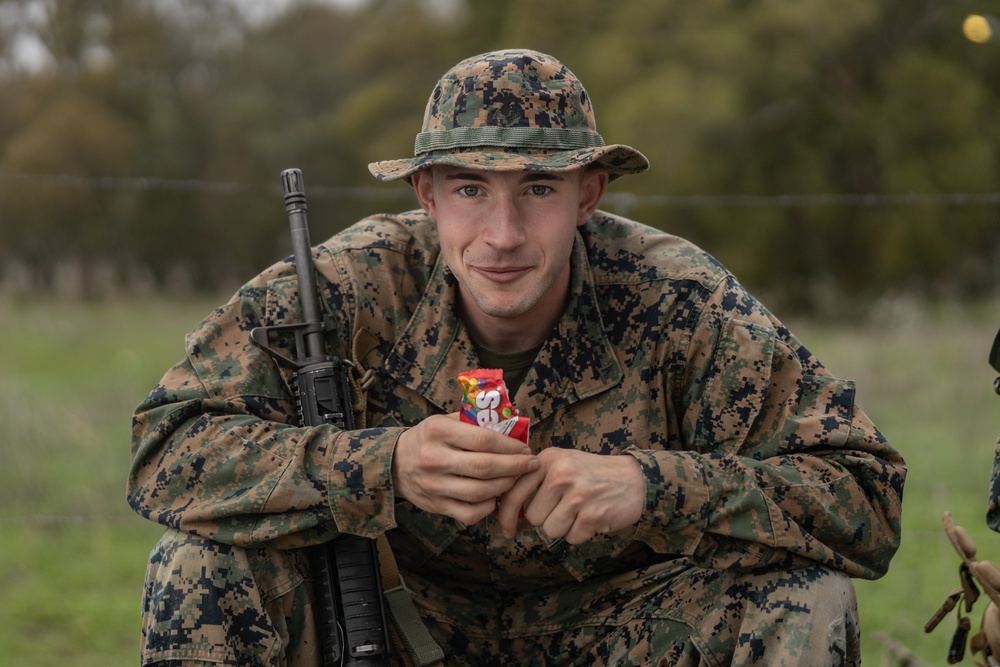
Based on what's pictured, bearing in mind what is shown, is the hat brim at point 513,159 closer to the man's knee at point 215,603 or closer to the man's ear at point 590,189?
the man's ear at point 590,189

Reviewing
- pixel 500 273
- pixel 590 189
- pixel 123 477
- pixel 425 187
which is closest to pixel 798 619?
pixel 500 273

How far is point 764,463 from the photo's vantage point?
311 cm

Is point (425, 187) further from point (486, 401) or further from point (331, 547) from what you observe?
point (331, 547)

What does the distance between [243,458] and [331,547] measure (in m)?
0.32

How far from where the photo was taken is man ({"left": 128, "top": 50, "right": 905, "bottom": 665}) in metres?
2.98

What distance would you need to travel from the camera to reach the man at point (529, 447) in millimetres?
2979

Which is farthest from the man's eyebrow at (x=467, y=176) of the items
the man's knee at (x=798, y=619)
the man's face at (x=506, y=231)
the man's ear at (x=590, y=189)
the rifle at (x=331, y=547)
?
the man's knee at (x=798, y=619)

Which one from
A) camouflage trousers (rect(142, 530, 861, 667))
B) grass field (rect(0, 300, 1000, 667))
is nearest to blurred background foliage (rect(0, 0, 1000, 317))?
grass field (rect(0, 300, 1000, 667))

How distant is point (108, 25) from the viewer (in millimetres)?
22641

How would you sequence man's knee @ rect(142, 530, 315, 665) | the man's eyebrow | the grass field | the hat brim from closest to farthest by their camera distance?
man's knee @ rect(142, 530, 315, 665) < the hat brim < the man's eyebrow < the grass field

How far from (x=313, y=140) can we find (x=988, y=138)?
1237 cm

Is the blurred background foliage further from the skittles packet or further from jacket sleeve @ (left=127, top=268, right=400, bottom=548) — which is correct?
the skittles packet

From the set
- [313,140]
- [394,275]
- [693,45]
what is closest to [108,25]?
[313,140]

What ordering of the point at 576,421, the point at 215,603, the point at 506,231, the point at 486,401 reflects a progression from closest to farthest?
the point at 486,401 < the point at 215,603 < the point at 506,231 < the point at 576,421
